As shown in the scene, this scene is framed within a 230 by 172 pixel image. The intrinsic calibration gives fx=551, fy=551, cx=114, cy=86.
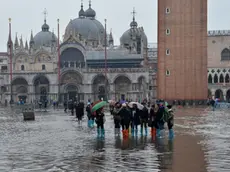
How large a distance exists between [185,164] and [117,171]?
73.8 inches

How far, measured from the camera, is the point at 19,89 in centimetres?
9719

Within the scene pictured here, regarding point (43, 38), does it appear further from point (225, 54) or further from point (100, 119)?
point (100, 119)

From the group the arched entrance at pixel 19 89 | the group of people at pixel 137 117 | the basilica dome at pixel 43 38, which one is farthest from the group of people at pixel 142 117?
the basilica dome at pixel 43 38

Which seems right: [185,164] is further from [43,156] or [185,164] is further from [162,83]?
[162,83]

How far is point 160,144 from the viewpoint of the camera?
1816cm

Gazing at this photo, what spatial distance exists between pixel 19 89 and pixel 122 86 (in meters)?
18.4

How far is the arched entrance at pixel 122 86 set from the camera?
9354cm

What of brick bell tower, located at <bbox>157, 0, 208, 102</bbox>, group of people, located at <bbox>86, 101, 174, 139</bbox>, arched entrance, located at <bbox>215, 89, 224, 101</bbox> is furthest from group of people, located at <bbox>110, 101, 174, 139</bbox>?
arched entrance, located at <bbox>215, 89, 224, 101</bbox>

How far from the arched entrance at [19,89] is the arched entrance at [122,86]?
16230 mm

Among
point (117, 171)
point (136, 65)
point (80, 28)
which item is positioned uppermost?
point (80, 28)

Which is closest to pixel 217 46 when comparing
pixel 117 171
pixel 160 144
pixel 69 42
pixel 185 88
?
pixel 69 42

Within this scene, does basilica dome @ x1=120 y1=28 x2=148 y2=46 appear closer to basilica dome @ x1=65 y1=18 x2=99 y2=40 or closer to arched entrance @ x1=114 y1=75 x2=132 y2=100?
basilica dome @ x1=65 y1=18 x2=99 y2=40

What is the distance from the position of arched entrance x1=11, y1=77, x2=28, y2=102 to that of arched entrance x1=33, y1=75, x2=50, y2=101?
5.99 ft

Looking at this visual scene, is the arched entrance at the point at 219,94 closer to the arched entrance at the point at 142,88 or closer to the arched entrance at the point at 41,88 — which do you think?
the arched entrance at the point at 142,88
